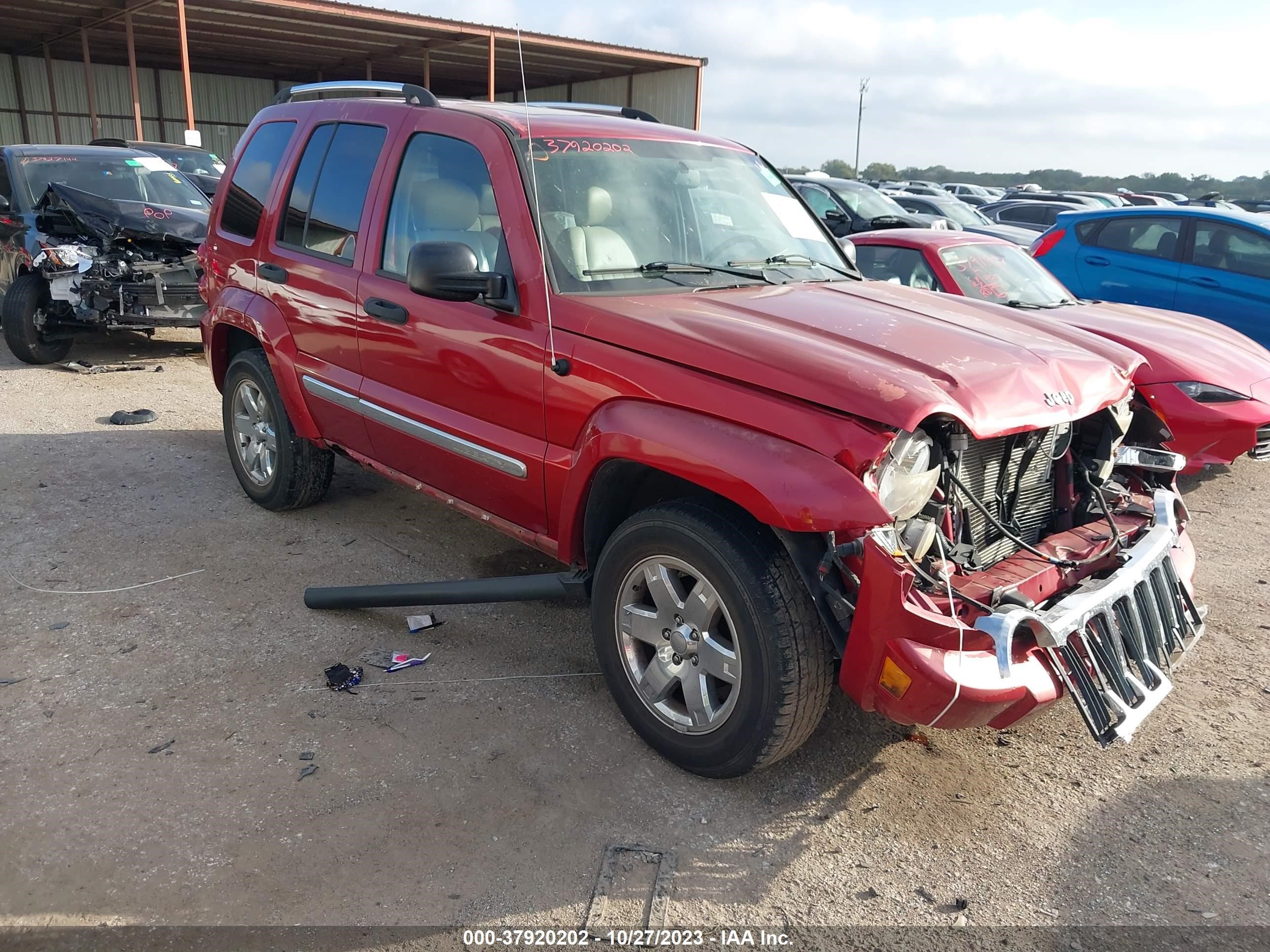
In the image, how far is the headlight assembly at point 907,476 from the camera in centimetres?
270

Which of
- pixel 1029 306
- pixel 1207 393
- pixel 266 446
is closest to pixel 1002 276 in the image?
pixel 1029 306

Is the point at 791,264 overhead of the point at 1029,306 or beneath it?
overhead

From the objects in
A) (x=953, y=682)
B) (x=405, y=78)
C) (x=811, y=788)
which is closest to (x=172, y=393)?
(x=811, y=788)

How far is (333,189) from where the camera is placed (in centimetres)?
444

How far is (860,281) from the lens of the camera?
13.6 ft

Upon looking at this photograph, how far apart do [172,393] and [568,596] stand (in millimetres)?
5933

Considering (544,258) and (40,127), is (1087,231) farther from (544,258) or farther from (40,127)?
(40,127)

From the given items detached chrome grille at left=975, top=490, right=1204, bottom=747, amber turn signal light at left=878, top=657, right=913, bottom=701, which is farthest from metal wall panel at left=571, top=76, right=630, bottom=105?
amber turn signal light at left=878, top=657, right=913, bottom=701

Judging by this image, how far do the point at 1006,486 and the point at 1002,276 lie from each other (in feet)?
13.6

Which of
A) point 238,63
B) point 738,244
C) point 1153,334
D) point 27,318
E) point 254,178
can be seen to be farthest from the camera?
point 238,63

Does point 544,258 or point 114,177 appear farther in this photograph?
point 114,177

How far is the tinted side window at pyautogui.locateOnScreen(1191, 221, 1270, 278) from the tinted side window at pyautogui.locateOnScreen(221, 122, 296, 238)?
25.1 feet

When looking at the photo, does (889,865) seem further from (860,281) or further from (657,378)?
→ (860,281)

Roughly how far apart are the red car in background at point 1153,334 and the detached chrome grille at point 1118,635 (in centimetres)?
207
